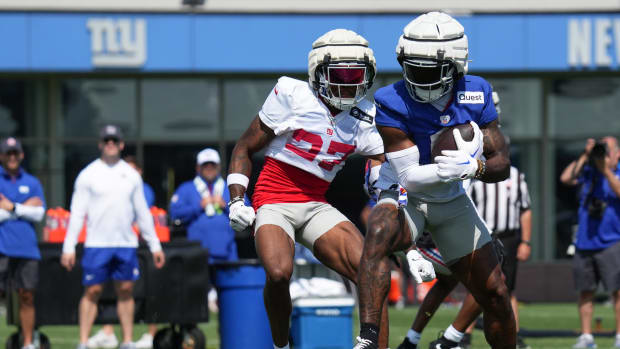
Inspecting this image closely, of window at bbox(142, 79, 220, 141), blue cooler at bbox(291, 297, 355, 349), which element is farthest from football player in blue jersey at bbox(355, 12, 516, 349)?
window at bbox(142, 79, 220, 141)

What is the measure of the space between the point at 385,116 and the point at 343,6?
1391 centimetres

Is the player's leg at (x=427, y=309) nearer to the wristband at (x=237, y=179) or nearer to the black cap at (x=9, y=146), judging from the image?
the wristband at (x=237, y=179)

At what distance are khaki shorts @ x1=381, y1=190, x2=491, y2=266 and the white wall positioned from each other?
13.6 m

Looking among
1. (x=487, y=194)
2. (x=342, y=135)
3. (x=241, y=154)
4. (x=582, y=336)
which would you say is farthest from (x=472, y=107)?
(x=582, y=336)

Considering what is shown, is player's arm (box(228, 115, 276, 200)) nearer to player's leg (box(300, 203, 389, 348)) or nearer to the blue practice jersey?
player's leg (box(300, 203, 389, 348))


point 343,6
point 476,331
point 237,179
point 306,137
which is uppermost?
point 343,6

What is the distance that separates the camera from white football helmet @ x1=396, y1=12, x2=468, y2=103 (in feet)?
22.7

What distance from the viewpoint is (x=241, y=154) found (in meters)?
7.94

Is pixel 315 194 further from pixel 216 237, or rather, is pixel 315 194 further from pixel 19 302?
pixel 216 237

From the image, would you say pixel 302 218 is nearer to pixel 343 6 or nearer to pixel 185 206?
pixel 185 206

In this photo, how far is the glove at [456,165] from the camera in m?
6.68

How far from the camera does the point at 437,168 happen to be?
22.4 feet

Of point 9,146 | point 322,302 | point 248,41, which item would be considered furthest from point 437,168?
point 248,41

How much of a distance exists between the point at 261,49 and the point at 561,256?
5.98 meters
